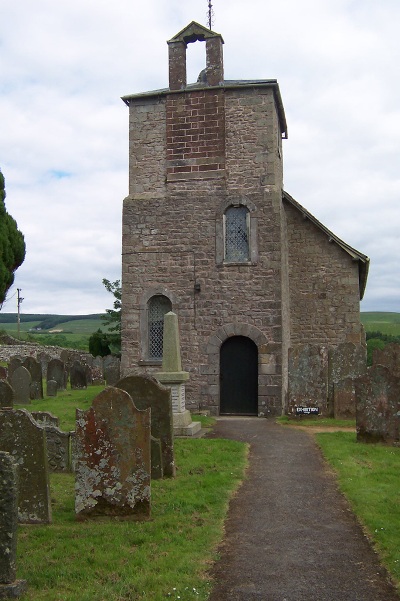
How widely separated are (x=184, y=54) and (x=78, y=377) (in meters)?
12.2

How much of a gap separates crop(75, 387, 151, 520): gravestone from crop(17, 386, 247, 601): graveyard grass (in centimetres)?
19

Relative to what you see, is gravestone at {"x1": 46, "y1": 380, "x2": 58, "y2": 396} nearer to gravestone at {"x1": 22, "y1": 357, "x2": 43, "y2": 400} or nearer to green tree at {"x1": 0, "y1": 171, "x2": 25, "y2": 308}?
gravestone at {"x1": 22, "y1": 357, "x2": 43, "y2": 400}

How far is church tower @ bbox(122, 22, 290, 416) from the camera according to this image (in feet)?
55.4

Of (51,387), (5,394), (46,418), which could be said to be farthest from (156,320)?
(46,418)

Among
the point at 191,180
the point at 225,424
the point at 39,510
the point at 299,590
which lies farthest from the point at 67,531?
the point at 191,180

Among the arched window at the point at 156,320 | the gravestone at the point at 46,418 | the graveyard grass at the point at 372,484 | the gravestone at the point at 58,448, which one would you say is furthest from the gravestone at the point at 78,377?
the gravestone at the point at 58,448

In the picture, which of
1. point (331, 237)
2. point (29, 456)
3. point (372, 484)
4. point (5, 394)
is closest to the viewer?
point (29, 456)

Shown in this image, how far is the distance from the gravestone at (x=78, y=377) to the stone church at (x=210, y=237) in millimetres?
6452

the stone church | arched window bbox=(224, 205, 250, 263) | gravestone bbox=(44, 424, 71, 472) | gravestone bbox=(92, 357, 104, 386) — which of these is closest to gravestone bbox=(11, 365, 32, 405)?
the stone church

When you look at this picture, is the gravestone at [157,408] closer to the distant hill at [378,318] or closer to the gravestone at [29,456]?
the gravestone at [29,456]

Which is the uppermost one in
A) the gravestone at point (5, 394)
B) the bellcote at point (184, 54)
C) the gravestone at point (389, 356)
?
the bellcote at point (184, 54)

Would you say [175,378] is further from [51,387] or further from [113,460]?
[51,387]

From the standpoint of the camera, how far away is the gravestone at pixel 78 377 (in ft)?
76.6

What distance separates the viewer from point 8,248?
2764 cm
